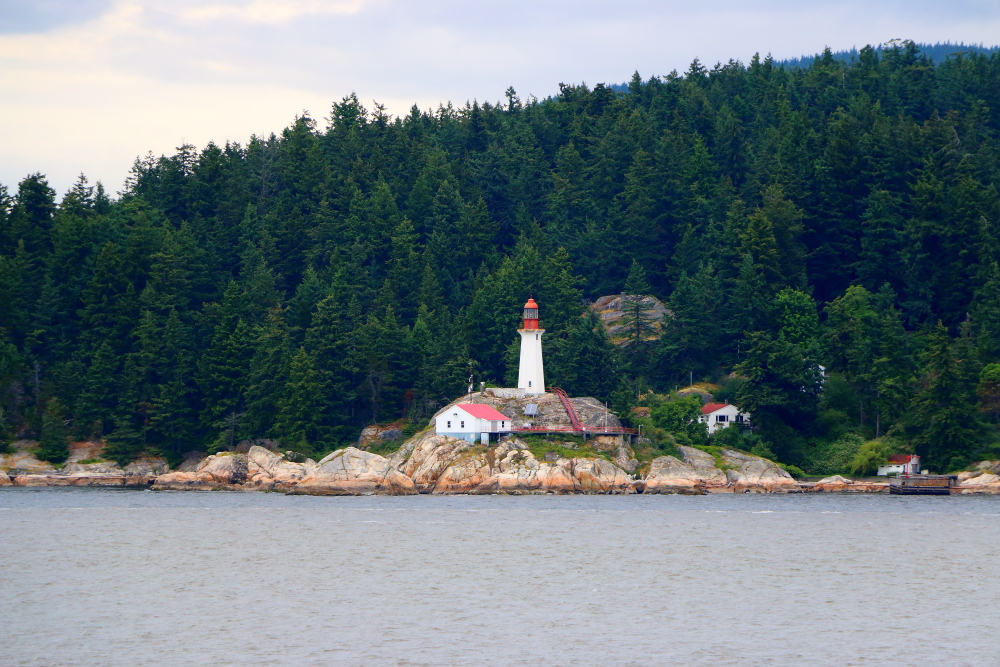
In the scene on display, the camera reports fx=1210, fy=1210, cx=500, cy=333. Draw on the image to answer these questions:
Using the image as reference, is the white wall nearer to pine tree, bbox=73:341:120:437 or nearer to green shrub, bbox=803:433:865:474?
green shrub, bbox=803:433:865:474

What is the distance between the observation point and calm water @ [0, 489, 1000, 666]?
32.1 metres

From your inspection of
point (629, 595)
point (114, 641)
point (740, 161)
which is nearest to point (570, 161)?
point (740, 161)

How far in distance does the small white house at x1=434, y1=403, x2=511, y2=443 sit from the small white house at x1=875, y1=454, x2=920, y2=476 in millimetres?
24493

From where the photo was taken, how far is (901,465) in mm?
77688

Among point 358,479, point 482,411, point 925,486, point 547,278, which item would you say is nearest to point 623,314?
point 547,278

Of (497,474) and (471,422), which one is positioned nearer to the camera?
(497,474)

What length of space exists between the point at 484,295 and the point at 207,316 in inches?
885

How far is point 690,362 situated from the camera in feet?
302

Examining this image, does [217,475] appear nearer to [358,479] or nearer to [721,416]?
[358,479]

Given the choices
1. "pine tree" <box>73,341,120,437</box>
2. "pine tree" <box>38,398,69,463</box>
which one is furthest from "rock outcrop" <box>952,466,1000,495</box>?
"pine tree" <box>38,398,69,463</box>

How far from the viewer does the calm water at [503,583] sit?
32094mm

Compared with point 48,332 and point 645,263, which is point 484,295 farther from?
point 48,332

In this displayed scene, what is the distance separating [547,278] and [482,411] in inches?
829

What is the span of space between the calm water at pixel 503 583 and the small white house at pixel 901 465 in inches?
259
